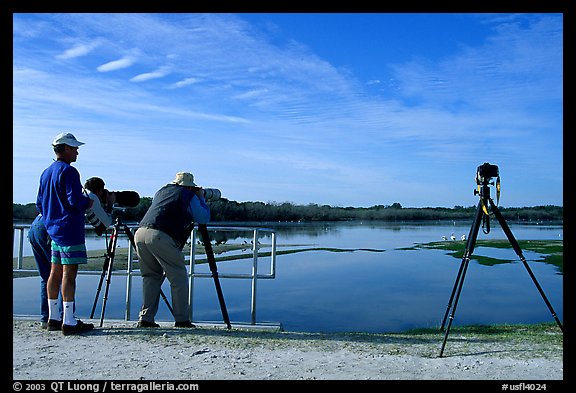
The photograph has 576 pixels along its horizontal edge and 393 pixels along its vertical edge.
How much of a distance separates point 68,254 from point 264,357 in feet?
6.77

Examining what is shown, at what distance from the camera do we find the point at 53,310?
5.19 metres

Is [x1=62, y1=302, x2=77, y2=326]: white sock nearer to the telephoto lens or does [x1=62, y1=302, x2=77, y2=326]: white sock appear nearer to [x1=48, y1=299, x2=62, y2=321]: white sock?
[x1=48, y1=299, x2=62, y2=321]: white sock

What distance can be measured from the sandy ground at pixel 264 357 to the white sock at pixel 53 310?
0.20m

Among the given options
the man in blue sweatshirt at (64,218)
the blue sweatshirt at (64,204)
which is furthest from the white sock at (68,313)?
the blue sweatshirt at (64,204)

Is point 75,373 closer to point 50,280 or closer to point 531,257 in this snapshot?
point 50,280

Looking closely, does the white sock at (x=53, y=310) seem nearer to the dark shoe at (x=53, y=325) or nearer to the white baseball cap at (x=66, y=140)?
the dark shoe at (x=53, y=325)

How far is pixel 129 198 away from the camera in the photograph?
602 cm

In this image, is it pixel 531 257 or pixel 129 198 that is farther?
pixel 531 257

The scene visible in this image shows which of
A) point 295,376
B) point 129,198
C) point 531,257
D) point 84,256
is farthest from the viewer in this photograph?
point 531,257

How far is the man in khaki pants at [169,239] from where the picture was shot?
17.7ft

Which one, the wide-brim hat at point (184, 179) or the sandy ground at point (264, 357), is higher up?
the wide-brim hat at point (184, 179)
